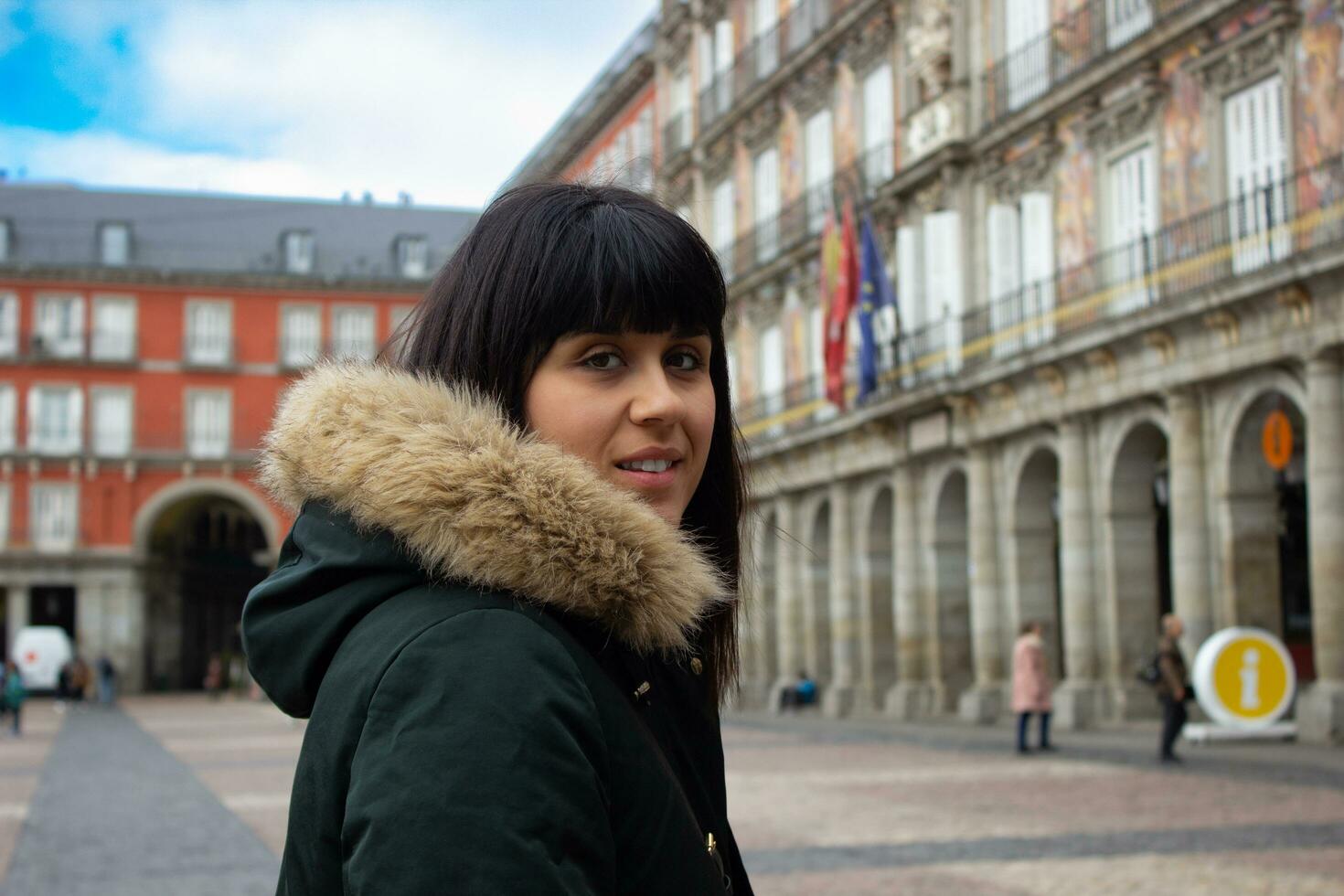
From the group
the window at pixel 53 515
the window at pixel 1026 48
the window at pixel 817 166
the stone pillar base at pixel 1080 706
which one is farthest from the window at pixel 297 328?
the stone pillar base at pixel 1080 706

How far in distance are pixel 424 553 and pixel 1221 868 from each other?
8.30m

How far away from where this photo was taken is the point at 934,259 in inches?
Answer: 1094

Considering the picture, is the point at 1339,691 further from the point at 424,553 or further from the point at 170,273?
the point at 170,273

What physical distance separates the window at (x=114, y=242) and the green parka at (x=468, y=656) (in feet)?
207

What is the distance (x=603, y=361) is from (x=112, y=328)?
6041cm

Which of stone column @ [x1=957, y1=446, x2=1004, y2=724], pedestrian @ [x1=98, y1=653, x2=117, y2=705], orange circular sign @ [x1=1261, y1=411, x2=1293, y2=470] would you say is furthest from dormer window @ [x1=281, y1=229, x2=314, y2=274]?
orange circular sign @ [x1=1261, y1=411, x2=1293, y2=470]

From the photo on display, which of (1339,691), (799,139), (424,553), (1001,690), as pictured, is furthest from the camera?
(799,139)

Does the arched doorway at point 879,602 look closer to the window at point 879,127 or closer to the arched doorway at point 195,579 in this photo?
the window at point 879,127

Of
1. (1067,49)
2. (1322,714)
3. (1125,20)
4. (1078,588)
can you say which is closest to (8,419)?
(1067,49)

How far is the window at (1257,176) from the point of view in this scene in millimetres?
18984

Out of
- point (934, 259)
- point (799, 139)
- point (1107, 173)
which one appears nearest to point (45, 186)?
point (799, 139)

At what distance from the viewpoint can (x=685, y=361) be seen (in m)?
1.88

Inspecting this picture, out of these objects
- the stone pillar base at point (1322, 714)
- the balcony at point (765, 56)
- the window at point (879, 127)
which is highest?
the balcony at point (765, 56)

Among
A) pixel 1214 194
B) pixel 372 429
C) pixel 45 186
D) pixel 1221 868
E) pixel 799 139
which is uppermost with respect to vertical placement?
pixel 45 186
